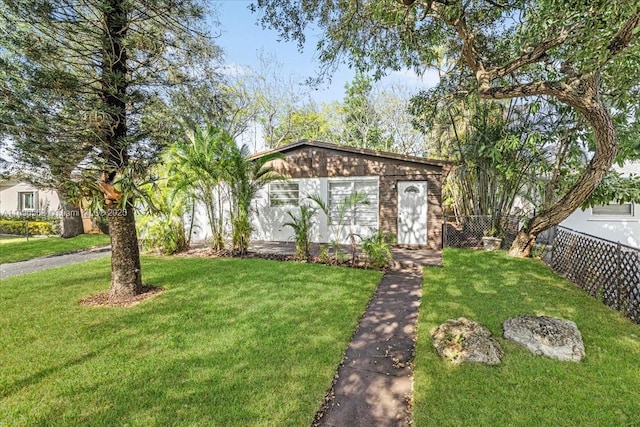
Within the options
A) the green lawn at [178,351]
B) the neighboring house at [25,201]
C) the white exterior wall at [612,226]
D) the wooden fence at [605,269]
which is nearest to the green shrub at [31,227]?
the neighboring house at [25,201]

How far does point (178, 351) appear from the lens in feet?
11.8

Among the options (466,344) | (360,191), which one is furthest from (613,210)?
(466,344)

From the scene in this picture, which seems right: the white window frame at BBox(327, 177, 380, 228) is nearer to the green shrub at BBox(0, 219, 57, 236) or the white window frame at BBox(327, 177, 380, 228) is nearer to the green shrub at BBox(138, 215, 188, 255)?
the green shrub at BBox(138, 215, 188, 255)

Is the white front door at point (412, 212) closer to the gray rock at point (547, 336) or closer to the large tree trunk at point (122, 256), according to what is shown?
the gray rock at point (547, 336)

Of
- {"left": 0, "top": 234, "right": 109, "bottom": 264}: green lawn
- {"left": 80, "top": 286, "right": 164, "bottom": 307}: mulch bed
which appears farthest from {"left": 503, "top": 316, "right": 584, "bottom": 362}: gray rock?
{"left": 0, "top": 234, "right": 109, "bottom": 264}: green lawn

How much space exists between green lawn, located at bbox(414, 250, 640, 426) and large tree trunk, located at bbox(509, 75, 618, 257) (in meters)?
2.92

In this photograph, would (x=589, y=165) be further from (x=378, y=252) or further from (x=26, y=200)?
(x=26, y=200)

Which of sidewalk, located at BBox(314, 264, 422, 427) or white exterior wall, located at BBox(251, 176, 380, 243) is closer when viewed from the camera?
sidewalk, located at BBox(314, 264, 422, 427)

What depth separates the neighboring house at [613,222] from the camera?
1083 centimetres

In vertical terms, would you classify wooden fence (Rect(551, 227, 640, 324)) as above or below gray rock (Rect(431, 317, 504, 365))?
above

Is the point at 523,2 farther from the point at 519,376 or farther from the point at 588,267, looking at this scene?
the point at 519,376

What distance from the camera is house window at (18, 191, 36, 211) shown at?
20.0 m

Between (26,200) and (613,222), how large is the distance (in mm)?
30642

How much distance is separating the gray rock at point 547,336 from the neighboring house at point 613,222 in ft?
30.0
